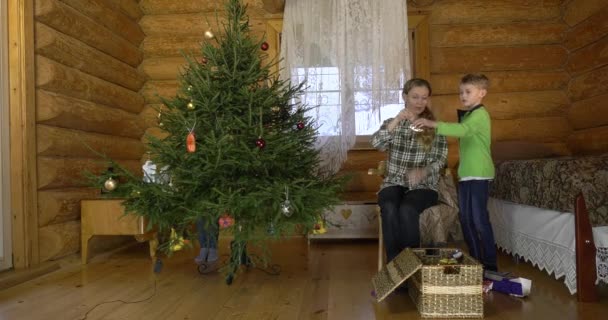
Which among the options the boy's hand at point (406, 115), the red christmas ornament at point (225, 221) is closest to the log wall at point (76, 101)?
the red christmas ornament at point (225, 221)

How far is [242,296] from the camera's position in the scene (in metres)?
2.30

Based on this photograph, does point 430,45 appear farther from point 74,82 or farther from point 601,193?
point 74,82

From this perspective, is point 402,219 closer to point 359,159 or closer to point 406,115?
point 406,115

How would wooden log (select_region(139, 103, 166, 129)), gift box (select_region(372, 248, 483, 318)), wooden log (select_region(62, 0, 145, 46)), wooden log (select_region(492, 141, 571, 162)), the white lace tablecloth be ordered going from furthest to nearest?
wooden log (select_region(139, 103, 166, 129)) → wooden log (select_region(492, 141, 571, 162)) → wooden log (select_region(62, 0, 145, 46)) → the white lace tablecloth → gift box (select_region(372, 248, 483, 318))

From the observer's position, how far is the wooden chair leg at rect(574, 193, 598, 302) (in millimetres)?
2088

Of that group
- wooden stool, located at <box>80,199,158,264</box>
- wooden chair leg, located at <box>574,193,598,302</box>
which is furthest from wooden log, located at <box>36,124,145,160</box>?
wooden chair leg, located at <box>574,193,598,302</box>

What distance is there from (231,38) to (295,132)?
0.64 m

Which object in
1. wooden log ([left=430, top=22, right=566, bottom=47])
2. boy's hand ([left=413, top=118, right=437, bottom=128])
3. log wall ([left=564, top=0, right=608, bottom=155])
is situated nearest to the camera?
boy's hand ([left=413, top=118, right=437, bottom=128])

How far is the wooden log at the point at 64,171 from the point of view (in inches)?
117

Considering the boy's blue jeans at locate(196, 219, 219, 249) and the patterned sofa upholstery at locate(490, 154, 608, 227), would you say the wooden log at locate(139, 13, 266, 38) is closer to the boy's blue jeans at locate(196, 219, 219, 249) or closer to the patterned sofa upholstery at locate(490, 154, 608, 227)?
the boy's blue jeans at locate(196, 219, 219, 249)

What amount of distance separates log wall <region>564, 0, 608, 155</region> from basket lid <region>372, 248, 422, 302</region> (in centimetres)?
241

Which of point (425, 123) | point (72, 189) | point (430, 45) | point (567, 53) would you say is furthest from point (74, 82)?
point (567, 53)

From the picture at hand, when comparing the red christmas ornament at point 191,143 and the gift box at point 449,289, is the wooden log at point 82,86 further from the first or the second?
the gift box at point 449,289

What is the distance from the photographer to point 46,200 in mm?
2967
